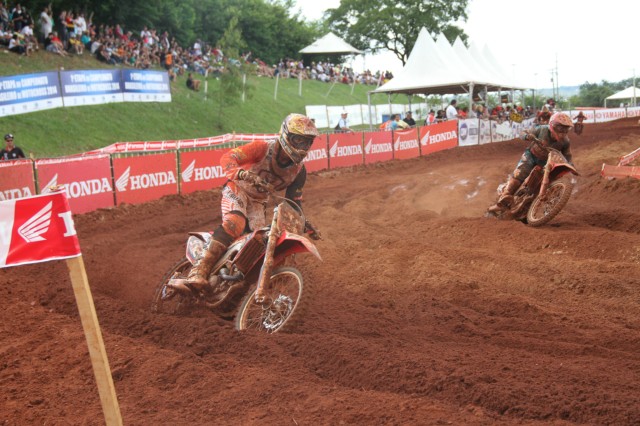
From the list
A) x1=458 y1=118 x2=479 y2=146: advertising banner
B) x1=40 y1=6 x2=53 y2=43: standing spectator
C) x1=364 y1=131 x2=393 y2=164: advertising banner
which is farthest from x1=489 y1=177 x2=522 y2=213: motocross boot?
x1=40 y1=6 x2=53 y2=43: standing spectator

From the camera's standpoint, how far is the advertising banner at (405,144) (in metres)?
24.8

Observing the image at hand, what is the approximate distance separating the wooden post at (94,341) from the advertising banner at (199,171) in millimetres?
12855

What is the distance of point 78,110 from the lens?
73.7 ft

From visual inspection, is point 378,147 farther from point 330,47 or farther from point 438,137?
point 330,47

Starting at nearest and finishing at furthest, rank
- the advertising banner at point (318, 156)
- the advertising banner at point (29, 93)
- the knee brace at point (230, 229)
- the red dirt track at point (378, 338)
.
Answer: the red dirt track at point (378, 338)
the knee brace at point (230, 229)
the advertising banner at point (29, 93)
the advertising banner at point (318, 156)

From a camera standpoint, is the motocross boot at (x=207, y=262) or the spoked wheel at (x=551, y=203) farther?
the spoked wheel at (x=551, y=203)

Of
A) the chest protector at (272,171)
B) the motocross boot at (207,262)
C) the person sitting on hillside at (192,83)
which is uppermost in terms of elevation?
the person sitting on hillside at (192,83)

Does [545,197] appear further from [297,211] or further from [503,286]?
[297,211]

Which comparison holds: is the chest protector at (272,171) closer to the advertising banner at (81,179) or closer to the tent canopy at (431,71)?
the advertising banner at (81,179)

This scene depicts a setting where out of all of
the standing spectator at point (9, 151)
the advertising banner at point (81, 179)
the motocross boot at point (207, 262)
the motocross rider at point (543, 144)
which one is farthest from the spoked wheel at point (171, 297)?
the standing spectator at point (9, 151)

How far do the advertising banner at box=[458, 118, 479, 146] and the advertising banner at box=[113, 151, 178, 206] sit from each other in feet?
49.4

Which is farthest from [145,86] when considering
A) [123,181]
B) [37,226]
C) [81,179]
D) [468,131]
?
[37,226]

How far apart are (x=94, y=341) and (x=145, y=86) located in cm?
2271

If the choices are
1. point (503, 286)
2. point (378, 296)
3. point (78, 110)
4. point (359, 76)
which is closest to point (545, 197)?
point (503, 286)
